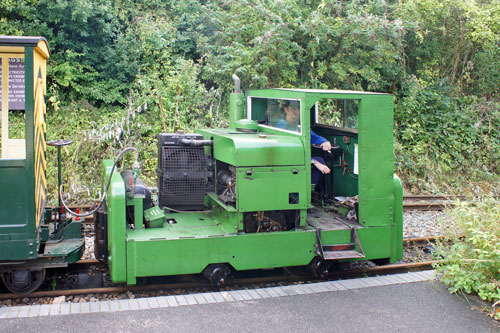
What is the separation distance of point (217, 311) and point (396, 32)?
1112 cm

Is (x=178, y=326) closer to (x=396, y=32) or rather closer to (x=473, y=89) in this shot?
(x=396, y=32)

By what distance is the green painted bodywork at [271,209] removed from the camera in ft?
17.7

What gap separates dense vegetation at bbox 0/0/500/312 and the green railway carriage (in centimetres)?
469

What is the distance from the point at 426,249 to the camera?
7723 mm

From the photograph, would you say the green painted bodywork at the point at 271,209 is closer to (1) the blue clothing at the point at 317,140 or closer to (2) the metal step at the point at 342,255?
(2) the metal step at the point at 342,255

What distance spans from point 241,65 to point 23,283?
8845 mm

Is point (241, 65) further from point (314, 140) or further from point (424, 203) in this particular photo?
point (314, 140)

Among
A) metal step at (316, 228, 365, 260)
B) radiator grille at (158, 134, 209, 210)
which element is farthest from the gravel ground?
radiator grille at (158, 134, 209, 210)

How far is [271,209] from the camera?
576cm

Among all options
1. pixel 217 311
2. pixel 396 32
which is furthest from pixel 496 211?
pixel 396 32

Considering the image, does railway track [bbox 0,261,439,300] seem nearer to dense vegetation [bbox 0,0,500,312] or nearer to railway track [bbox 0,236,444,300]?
railway track [bbox 0,236,444,300]

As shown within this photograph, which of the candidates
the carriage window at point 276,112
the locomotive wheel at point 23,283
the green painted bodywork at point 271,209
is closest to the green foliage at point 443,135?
the carriage window at point 276,112

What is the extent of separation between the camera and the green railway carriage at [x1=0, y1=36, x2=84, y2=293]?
4988 mm

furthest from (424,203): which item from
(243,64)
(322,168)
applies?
(243,64)
